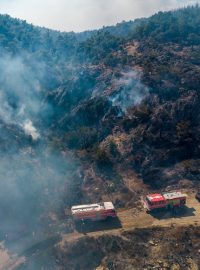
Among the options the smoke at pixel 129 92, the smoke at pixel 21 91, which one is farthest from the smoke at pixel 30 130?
the smoke at pixel 129 92

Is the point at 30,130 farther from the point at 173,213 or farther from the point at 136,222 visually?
the point at 173,213

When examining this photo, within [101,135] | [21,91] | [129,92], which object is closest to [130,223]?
[101,135]


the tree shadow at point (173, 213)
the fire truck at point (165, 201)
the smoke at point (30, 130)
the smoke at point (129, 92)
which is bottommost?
the tree shadow at point (173, 213)

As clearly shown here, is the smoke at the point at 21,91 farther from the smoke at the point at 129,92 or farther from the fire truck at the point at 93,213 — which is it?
the fire truck at the point at 93,213

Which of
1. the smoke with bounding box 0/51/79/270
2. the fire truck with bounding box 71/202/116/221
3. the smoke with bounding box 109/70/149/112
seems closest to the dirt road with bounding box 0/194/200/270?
the fire truck with bounding box 71/202/116/221

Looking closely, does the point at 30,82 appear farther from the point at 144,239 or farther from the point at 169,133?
the point at 144,239
